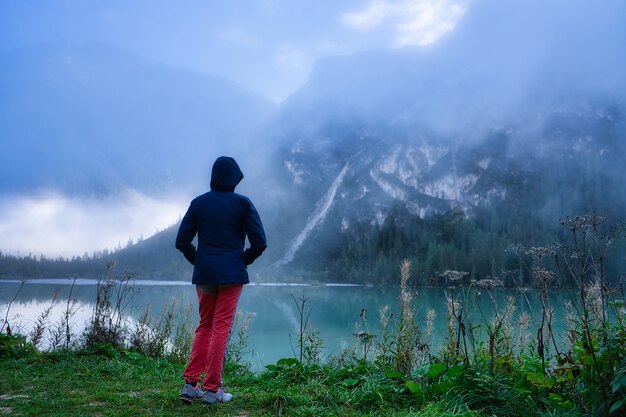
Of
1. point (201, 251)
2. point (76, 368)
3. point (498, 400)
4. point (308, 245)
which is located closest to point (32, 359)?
point (76, 368)

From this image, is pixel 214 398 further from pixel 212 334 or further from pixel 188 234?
pixel 188 234

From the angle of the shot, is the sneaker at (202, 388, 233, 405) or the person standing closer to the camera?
the sneaker at (202, 388, 233, 405)

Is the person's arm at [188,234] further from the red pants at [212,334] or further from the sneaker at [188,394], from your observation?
the sneaker at [188,394]

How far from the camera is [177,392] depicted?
16.6 ft

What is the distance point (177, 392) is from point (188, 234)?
5.68 feet

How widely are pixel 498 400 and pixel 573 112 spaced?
228 m

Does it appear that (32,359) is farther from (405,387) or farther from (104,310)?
(405,387)

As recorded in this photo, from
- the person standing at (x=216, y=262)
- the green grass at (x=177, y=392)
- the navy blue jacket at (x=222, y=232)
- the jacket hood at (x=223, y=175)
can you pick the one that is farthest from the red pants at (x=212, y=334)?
the jacket hood at (x=223, y=175)

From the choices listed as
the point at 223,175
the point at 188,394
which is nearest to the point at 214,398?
the point at 188,394

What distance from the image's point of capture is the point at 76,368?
6398 millimetres

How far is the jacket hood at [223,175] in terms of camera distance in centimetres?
511

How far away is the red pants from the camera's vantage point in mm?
4543

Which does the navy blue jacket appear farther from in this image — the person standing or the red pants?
the red pants

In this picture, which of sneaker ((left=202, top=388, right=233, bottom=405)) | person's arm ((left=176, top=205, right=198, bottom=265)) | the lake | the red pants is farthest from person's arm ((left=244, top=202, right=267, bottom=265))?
the lake
